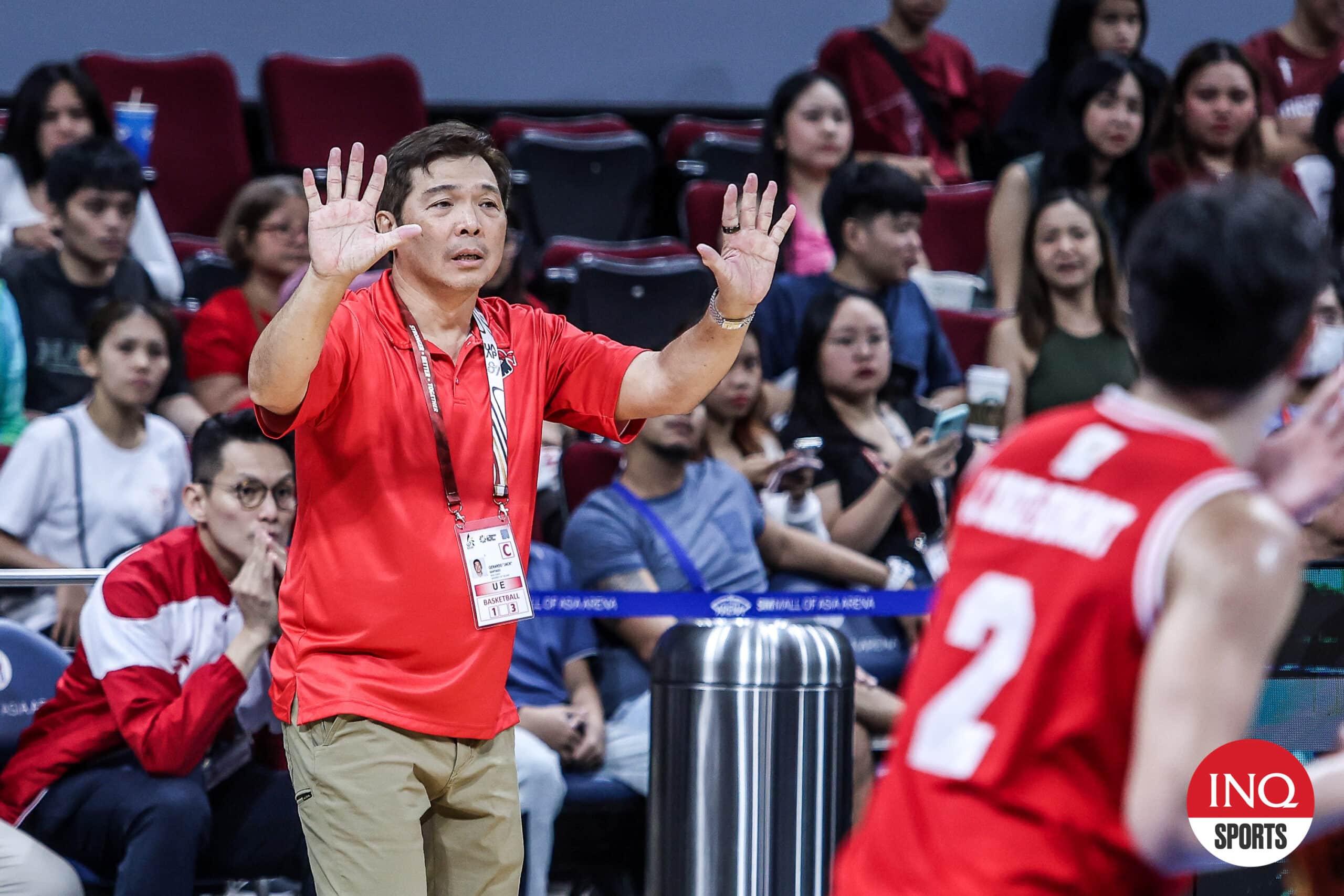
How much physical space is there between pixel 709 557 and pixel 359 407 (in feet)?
6.63

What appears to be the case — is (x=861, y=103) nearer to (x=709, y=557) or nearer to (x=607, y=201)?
(x=607, y=201)

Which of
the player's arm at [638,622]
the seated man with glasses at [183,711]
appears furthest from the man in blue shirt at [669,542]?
the seated man with glasses at [183,711]

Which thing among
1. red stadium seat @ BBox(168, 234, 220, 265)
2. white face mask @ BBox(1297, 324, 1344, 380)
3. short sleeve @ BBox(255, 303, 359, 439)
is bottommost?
white face mask @ BBox(1297, 324, 1344, 380)

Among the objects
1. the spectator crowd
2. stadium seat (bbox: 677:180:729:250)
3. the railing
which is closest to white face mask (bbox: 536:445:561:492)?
the spectator crowd

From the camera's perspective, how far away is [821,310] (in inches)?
202

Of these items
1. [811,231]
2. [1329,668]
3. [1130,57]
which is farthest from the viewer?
[1130,57]

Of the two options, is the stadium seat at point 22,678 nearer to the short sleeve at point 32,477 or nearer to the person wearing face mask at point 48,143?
the short sleeve at point 32,477

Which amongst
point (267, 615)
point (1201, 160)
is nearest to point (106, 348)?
point (267, 615)

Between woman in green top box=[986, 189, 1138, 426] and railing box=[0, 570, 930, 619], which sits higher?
woman in green top box=[986, 189, 1138, 426]

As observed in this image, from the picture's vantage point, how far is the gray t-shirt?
176 inches

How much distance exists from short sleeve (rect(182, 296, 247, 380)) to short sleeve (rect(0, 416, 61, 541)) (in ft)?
2.56

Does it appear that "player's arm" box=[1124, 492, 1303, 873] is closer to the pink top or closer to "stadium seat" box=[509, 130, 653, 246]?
the pink top

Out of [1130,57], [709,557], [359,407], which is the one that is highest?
[1130,57]

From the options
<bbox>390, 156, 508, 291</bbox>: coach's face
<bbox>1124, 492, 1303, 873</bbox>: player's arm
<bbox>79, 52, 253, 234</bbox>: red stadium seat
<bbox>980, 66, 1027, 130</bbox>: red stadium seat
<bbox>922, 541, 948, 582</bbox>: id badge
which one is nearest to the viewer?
<bbox>1124, 492, 1303, 873</bbox>: player's arm
